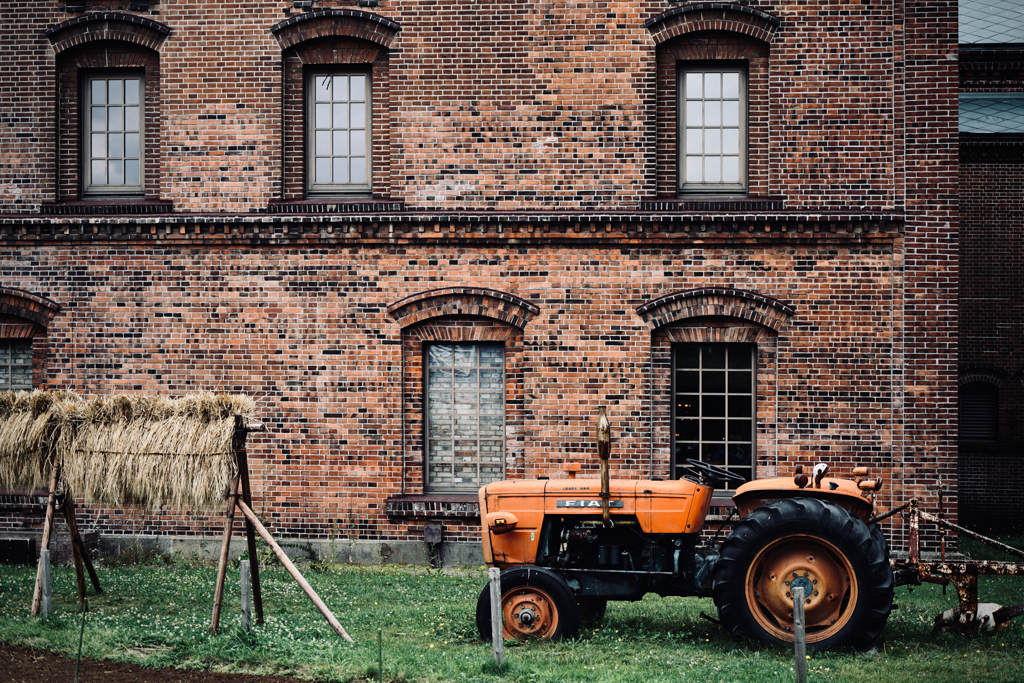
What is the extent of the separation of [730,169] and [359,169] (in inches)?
197

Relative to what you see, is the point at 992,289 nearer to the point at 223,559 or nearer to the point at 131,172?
the point at 223,559

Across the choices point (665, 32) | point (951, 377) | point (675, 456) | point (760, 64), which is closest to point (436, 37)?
point (665, 32)

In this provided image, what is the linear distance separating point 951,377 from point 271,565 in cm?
899

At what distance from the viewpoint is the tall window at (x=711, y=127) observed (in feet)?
Result: 37.4

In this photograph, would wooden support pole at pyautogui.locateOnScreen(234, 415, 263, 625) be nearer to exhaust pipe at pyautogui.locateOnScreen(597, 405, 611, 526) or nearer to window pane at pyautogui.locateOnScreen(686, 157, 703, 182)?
exhaust pipe at pyautogui.locateOnScreen(597, 405, 611, 526)

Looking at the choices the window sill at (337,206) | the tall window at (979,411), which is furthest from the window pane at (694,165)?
the tall window at (979,411)

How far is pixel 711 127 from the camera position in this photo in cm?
1145

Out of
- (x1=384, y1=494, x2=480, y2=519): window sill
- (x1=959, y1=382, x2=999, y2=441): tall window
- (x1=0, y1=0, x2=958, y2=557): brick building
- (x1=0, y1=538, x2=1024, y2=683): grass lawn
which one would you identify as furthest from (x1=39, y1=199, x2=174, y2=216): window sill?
(x1=959, y1=382, x2=999, y2=441): tall window

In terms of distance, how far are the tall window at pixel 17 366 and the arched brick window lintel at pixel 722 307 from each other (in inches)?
332

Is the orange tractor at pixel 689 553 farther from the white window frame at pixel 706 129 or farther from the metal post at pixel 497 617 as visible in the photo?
the white window frame at pixel 706 129

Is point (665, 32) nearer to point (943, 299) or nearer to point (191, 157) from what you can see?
point (943, 299)

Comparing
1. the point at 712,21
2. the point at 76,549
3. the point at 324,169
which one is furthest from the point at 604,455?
the point at 712,21

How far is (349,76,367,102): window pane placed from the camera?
1173 cm

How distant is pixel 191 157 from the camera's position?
37.7ft
